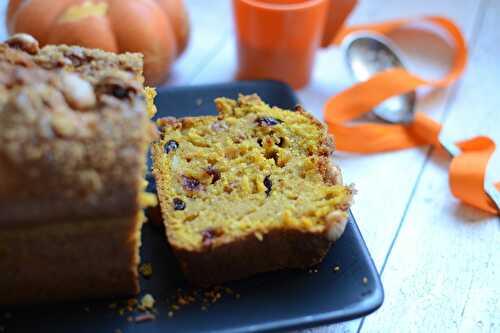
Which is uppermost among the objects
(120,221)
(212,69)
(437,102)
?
(120,221)

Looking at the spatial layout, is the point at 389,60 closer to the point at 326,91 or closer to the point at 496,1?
the point at 326,91

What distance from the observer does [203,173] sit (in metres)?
1.97

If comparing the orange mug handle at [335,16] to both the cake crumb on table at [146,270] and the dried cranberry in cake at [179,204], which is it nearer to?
the dried cranberry in cake at [179,204]

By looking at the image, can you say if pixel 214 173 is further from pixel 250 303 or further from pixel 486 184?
pixel 486 184

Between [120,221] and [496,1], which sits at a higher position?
[120,221]

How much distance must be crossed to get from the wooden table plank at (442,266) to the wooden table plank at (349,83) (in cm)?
5

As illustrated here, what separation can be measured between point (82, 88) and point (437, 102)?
175 centimetres

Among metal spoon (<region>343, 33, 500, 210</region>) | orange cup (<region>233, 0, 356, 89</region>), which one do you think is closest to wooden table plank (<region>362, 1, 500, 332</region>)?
metal spoon (<region>343, 33, 500, 210</region>)

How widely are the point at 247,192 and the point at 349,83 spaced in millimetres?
1231

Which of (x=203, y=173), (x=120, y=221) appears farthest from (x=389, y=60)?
(x=120, y=221)

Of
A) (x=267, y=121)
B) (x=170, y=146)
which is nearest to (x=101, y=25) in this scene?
(x=170, y=146)

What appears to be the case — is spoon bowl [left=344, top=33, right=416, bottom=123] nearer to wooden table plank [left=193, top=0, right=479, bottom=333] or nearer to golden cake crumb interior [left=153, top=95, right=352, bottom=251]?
wooden table plank [left=193, top=0, right=479, bottom=333]

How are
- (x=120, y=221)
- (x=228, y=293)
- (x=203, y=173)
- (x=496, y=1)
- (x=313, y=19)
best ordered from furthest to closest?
1. (x=496, y=1)
2. (x=313, y=19)
3. (x=203, y=173)
4. (x=228, y=293)
5. (x=120, y=221)

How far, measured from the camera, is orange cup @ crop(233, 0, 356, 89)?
258cm
